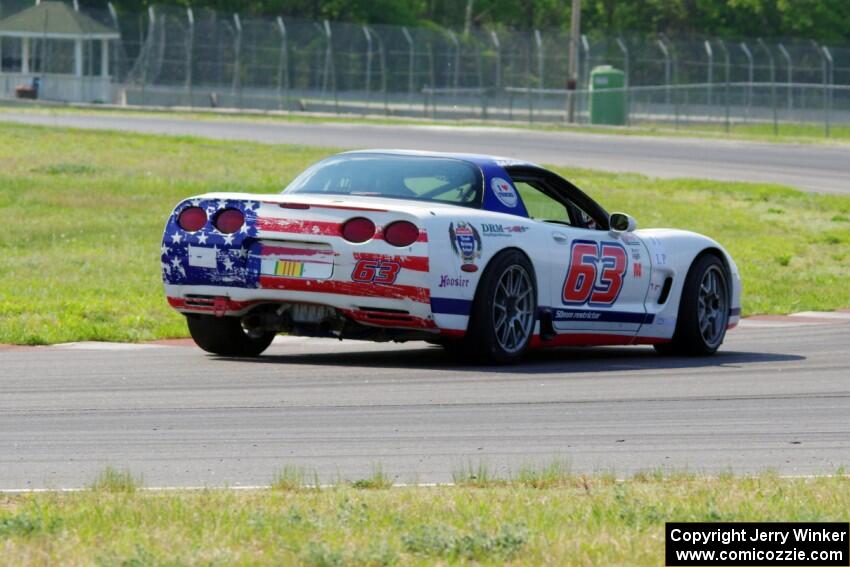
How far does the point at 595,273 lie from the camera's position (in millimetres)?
10828

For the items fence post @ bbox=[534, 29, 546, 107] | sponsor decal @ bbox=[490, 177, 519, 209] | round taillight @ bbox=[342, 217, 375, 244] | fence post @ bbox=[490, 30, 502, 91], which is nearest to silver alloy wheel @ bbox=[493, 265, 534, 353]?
sponsor decal @ bbox=[490, 177, 519, 209]

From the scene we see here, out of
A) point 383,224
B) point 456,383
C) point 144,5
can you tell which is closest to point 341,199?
point 383,224

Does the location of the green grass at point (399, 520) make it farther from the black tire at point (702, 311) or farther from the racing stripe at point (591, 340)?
the black tire at point (702, 311)

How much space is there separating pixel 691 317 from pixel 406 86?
147 ft

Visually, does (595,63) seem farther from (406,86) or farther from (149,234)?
(149,234)

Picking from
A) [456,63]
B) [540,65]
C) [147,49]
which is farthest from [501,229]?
[147,49]

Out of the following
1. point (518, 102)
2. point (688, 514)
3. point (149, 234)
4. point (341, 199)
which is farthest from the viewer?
point (518, 102)

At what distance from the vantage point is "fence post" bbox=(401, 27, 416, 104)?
55.1m

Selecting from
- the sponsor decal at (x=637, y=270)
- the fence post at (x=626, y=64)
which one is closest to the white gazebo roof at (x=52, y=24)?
the fence post at (x=626, y=64)

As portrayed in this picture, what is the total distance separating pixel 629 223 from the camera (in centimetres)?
1109

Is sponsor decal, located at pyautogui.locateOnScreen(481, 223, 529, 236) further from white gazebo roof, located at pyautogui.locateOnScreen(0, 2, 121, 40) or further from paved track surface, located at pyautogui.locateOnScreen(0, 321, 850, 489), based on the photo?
white gazebo roof, located at pyautogui.locateOnScreen(0, 2, 121, 40)

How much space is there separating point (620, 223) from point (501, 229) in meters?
1.38

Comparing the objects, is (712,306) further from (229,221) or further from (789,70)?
(789,70)

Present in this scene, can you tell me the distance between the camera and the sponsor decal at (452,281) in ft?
31.3
